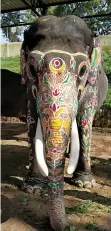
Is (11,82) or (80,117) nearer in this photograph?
(80,117)

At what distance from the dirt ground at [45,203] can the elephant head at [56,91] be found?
293 mm

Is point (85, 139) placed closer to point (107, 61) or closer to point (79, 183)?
point (79, 183)

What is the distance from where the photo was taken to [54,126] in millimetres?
1896

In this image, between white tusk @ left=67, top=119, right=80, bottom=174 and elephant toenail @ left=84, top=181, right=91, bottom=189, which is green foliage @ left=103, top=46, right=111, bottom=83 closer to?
elephant toenail @ left=84, top=181, right=91, bottom=189

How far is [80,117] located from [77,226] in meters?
1.09

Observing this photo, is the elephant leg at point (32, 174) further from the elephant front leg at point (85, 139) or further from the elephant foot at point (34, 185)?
the elephant front leg at point (85, 139)

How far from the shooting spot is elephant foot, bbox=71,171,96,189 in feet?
10.2

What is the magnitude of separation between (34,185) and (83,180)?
→ 20.2 inches

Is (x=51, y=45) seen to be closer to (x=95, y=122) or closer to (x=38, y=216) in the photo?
(x=38, y=216)

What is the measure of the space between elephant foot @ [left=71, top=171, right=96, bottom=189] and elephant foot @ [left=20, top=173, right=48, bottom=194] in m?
0.36

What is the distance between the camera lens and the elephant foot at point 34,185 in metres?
2.89

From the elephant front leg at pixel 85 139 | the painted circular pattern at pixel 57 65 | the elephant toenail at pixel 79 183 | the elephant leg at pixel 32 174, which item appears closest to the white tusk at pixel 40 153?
the painted circular pattern at pixel 57 65

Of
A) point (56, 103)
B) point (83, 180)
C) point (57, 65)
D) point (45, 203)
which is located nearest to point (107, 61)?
point (83, 180)

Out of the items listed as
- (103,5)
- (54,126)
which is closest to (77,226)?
(54,126)
